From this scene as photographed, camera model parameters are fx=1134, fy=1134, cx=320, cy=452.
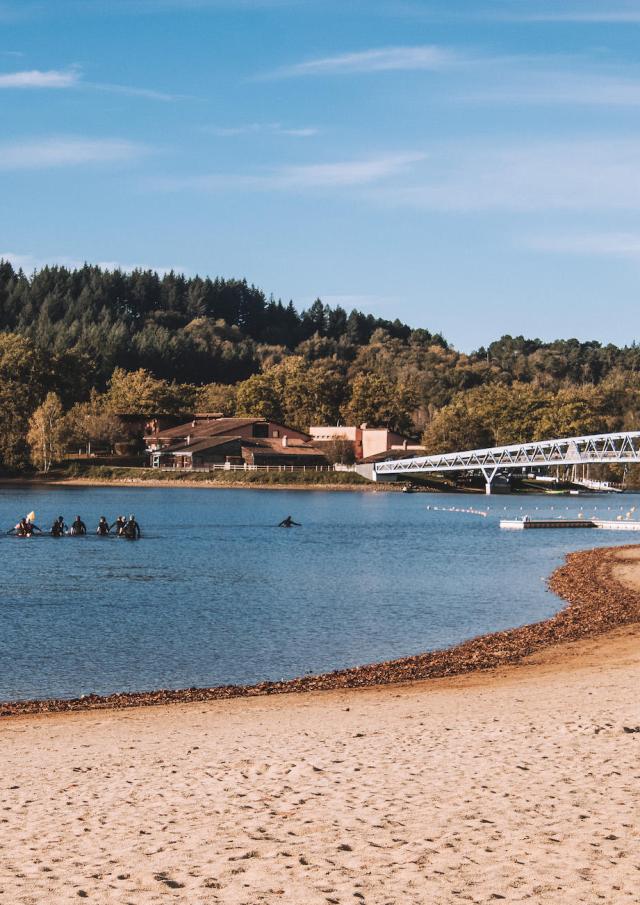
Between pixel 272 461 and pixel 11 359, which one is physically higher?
pixel 11 359

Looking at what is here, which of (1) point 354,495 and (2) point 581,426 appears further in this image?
(2) point 581,426

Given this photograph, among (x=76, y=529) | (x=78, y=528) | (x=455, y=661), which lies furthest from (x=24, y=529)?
(x=455, y=661)

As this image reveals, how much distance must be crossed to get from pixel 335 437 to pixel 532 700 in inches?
5420

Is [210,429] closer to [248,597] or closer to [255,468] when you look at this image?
[255,468]

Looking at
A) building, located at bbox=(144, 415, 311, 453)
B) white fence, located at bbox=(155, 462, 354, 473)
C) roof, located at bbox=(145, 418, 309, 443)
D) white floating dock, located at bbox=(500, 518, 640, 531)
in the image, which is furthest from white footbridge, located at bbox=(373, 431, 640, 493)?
white floating dock, located at bbox=(500, 518, 640, 531)

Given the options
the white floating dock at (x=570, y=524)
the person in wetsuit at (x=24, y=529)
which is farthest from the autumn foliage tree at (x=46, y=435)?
the white floating dock at (x=570, y=524)

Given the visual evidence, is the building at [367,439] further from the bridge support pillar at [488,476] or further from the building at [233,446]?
the bridge support pillar at [488,476]

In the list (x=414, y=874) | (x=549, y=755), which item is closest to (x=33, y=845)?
(x=414, y=874)

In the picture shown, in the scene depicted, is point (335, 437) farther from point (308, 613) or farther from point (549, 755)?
point (549, 755)

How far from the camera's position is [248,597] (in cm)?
3625

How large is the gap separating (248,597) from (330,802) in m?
25.2

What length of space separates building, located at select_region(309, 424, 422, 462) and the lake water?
7414 cm

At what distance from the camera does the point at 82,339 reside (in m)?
197

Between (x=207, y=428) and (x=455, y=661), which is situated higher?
(x=207, y=428)
